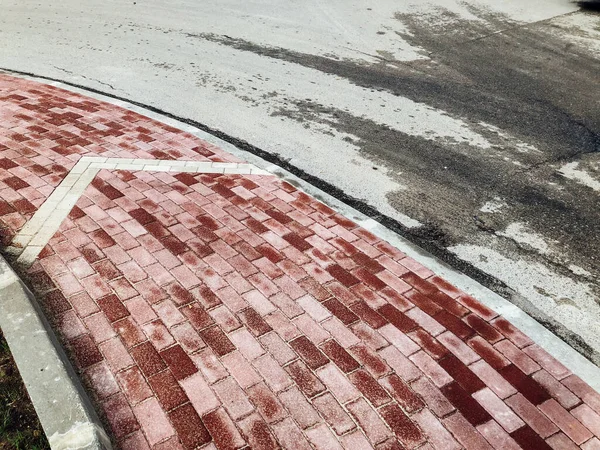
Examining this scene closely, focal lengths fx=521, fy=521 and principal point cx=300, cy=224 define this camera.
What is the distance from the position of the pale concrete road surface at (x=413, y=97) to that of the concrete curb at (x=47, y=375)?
298 cm

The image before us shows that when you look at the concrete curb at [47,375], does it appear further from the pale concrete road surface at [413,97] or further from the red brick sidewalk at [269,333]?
the pale concrete road surface at [413,97]

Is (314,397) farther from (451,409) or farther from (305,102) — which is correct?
(305,102)

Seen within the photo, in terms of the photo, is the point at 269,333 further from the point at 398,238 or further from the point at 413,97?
the point at 413,97

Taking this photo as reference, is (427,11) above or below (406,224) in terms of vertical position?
above

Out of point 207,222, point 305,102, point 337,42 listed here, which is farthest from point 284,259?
point 337,42

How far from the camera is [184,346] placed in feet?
10.8

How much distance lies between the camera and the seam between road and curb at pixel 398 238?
348cm

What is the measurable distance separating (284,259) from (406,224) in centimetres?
136

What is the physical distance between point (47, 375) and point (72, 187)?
7.97 feet

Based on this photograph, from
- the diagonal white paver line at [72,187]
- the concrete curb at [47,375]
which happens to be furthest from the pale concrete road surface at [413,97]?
the concrete curb at [47,375]

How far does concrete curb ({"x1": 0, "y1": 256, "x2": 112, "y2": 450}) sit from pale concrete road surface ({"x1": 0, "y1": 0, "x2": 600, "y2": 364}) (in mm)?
2977

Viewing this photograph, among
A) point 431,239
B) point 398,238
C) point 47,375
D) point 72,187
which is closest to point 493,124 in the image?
point 431,239

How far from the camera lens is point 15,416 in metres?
2.81

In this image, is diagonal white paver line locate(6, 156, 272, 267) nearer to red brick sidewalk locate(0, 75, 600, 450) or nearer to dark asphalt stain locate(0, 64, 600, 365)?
red brick sidewalk locate(0, 75, 600, 450)
